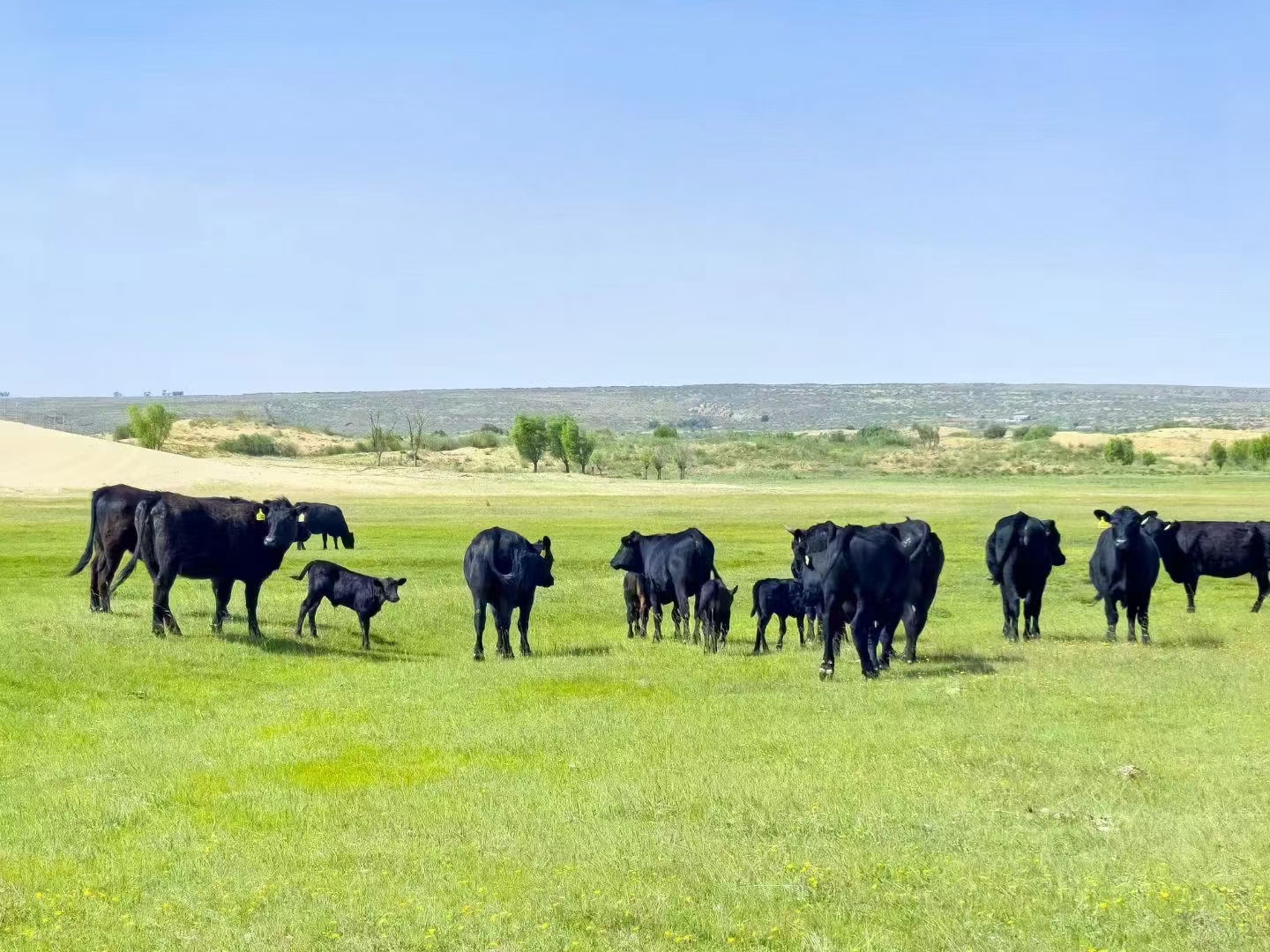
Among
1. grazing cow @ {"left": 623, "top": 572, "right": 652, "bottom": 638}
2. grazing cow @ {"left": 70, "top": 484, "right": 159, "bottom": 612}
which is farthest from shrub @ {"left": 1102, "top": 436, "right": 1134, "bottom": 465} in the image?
grazing cow @ {"left": 70, "top": 484, "right": 159, "bottom": 612}

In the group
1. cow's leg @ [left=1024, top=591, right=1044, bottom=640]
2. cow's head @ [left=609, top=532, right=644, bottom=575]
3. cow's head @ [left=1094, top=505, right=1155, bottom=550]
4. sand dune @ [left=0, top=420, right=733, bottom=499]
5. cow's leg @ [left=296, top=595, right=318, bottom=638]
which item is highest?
cow's head @ [left=1094, top=505, right=1155, bottom=550]

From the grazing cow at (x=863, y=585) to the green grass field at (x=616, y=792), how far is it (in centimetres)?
62

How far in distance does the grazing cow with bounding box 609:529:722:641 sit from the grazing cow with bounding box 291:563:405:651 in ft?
→ 13.9

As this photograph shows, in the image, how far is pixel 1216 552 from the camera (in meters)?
31.4

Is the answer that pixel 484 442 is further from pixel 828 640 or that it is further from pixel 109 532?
pixel 828 640

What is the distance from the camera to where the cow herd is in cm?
2252

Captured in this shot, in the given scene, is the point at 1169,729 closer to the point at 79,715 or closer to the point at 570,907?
the point at 570,907

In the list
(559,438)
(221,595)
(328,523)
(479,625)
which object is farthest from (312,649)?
(559,438)

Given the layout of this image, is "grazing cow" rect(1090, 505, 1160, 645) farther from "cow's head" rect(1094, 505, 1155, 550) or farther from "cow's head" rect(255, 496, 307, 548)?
"cow's head" rect(255, 496, 307, 548)

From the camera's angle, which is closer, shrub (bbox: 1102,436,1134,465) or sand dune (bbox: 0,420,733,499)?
sand dune (bbox: 0,420,733,499)

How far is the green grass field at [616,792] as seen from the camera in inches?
366

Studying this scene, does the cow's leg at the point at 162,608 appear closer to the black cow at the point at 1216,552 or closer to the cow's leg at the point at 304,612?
the cow's leg at the point at 304,612

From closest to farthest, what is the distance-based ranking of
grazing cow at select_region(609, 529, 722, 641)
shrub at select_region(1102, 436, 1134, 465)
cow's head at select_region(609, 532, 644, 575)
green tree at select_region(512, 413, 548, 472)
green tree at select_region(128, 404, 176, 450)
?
grazing cow at select_region(609, 529, 722, 641), cow's head at select_region(609, 532, 644, 575), green tree at select_region(128, 404, 176, 450), green tree at select_region(512, 413, 548, 472), shrub at select_region(1102, 436, 1134, 465)

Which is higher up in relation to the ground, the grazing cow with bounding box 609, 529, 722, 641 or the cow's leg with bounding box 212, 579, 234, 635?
the grazing cow with bounding box 609, 529, 722, 641
